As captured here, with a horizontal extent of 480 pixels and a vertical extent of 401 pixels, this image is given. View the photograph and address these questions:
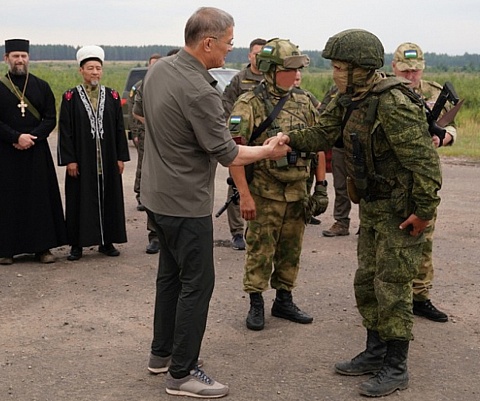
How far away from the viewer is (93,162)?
25.5 ft

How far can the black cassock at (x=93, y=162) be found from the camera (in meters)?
7.70

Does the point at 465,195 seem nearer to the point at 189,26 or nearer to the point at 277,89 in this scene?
the point at 277,89

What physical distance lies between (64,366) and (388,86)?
2.60 m

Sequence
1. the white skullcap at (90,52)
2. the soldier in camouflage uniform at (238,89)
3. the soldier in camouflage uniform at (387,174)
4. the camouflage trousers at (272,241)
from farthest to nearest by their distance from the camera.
A: the soldier in camouflage uniform at (238,89) < the white skullcap at (90,52) < the camouflage trousers at (272,241) < the soldier in camouflage uniform at (387,174)

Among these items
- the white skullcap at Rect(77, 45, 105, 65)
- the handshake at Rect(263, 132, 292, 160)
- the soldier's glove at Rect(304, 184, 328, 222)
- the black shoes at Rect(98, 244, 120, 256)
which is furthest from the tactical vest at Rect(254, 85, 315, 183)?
the black shoes at Rect(98, 244, 120, 256)

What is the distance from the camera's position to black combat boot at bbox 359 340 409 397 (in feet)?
15.0

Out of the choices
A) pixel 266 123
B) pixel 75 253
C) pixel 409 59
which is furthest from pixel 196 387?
pixel 75 253

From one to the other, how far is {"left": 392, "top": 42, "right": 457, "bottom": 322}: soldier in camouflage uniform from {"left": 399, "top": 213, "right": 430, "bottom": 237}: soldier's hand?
1033mm

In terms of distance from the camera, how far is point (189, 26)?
4305mm

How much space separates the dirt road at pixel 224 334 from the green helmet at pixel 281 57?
1.86 meters

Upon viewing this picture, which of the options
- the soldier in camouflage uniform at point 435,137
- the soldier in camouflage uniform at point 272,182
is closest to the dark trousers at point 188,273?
the soldier in camouflage uniform at point 272,182

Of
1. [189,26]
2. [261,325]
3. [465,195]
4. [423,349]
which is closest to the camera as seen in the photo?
[189,26]

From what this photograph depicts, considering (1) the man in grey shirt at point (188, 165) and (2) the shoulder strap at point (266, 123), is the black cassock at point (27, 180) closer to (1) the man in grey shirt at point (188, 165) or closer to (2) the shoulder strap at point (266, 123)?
(2) the shoulder strap at point (266, 123)

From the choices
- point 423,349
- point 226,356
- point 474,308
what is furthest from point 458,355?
point 226,356
